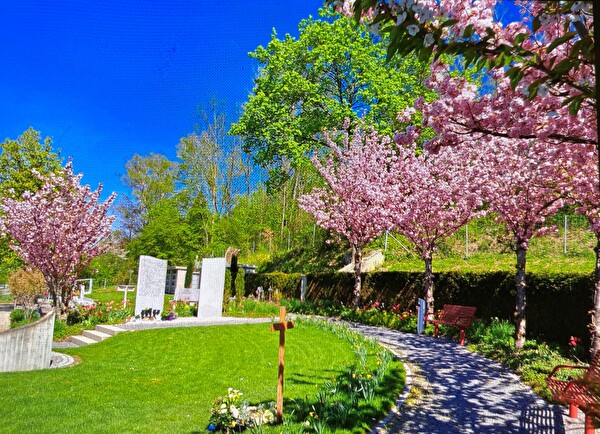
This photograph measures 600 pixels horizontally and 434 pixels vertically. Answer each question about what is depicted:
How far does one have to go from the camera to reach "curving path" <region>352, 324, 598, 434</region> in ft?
17.8

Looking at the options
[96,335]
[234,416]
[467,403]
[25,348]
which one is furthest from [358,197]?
[234,416]

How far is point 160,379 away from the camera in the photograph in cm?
800

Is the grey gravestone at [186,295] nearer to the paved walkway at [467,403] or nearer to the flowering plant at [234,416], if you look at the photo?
the paved walkway at [467,403]

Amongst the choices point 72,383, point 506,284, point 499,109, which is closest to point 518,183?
point 506,284

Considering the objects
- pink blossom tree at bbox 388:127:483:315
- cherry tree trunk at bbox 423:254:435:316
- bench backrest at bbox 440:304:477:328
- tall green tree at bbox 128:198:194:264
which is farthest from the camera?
tall green tree at bbox 128:198:194:264

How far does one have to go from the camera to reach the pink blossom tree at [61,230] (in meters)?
14.3

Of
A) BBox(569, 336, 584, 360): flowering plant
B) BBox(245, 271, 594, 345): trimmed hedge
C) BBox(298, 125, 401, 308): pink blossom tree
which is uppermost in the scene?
BBox(298, 125, 401, 308): pink blossom tree

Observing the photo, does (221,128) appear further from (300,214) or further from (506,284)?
(506,284)

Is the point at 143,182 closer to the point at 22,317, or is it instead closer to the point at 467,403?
the point at 22,317

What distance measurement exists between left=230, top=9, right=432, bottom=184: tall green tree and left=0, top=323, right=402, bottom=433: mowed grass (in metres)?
12.3

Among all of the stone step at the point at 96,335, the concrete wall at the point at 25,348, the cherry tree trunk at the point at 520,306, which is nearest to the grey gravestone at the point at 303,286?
the stone step at the point at 96,335

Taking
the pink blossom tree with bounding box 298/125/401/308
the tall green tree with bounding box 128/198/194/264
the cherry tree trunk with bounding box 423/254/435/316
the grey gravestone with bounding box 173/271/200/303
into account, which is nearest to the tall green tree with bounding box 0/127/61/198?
the tall green tree with bounding box 128/198/194/264

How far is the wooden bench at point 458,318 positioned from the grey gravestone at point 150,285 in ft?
32.4

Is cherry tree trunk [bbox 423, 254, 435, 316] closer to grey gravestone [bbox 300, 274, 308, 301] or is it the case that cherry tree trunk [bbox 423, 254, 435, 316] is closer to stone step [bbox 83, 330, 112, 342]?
grey gravestone [bbox 300, 274, 308, 301]
